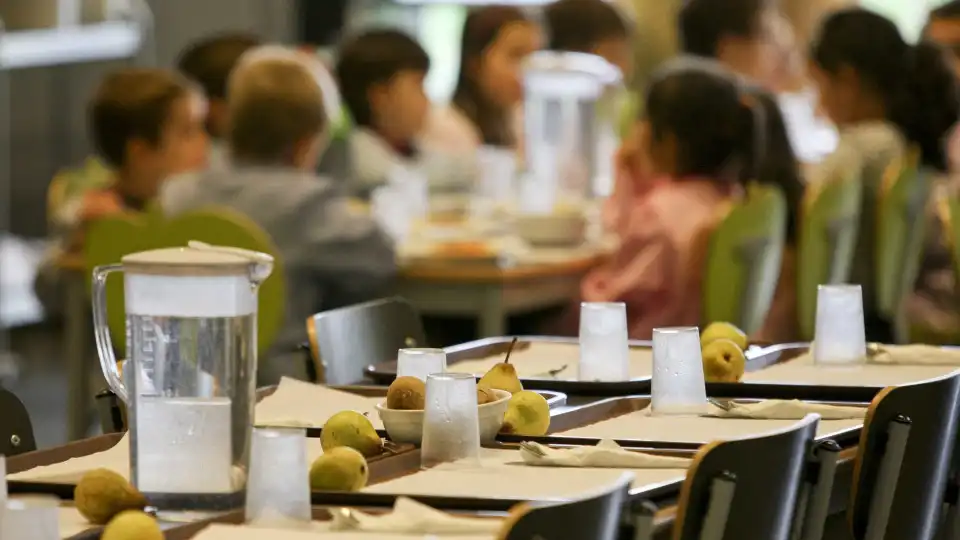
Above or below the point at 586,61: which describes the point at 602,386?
below

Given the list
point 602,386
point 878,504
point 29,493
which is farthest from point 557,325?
point 29,493

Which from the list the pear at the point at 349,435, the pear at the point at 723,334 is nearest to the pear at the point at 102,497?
the pear at the point at 349,435

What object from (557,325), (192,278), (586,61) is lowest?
(557,325)

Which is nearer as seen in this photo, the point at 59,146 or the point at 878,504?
the point at 878,504

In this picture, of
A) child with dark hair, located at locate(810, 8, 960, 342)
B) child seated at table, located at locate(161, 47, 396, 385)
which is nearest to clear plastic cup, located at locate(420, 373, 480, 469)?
child seated at table, located at locate(161, 47, 396, 385)

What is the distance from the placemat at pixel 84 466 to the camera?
1855 millimetres

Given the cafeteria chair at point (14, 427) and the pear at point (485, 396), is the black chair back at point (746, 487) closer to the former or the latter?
the pear at point (485, 396)

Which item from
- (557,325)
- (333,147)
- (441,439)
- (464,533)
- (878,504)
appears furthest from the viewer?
(333,147)

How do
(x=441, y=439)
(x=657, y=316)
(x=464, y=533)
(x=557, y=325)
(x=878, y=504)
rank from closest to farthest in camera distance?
(x=464, y=533) < (x=441, y=439) < (x=878, y=504) < (x=657, y=316) < (x=557, y=325)

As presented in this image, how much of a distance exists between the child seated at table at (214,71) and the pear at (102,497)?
418 cm

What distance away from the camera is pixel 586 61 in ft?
21.4

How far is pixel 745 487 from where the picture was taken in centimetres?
177

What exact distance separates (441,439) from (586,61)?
4.69 m

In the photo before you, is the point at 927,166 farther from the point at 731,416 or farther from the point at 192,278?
the point at 192,278
